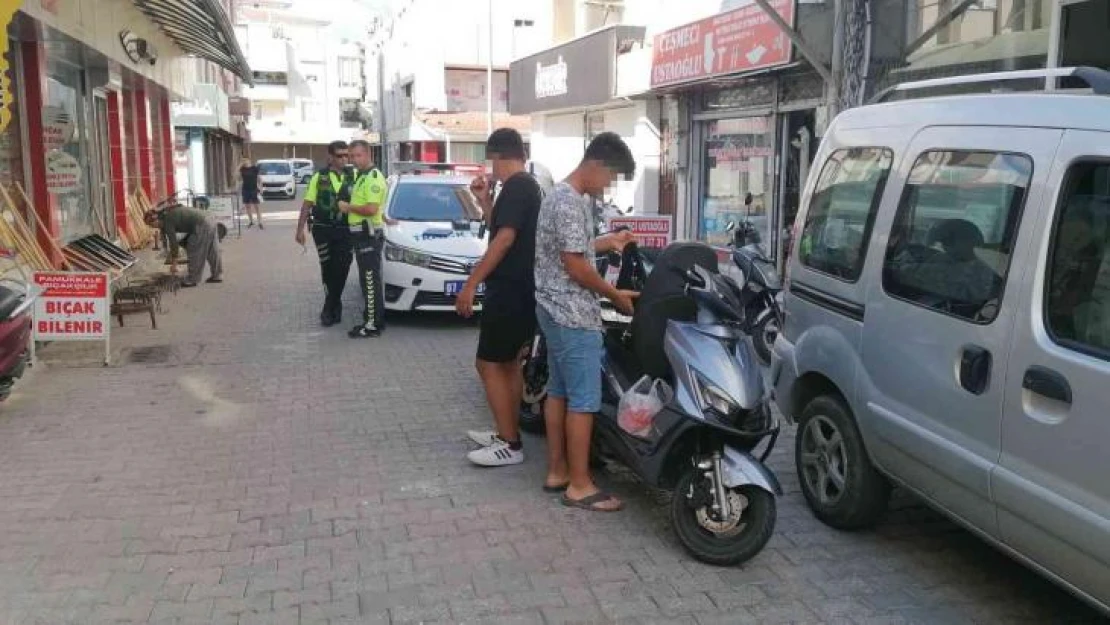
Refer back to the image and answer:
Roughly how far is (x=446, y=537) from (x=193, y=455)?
6.56ft

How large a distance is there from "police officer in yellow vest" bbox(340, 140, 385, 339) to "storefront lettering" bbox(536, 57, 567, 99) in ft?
35.5

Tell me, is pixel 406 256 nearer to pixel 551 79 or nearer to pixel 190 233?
pixel 190 233

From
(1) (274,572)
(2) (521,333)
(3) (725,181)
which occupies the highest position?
(3) (725,181)

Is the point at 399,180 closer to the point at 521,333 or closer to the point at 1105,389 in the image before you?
the point at 521,333

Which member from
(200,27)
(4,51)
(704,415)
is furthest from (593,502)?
(200,27)

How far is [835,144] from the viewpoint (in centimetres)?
471

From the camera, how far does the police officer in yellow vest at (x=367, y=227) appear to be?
8906mm

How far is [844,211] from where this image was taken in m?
4.50

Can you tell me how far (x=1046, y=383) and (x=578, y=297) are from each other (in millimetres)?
2075

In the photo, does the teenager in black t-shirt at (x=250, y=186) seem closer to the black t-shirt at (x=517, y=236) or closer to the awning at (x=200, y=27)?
the awning at (x=200, y=27)

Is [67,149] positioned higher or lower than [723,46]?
lower

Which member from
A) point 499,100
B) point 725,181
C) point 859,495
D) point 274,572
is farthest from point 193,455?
point 499,100

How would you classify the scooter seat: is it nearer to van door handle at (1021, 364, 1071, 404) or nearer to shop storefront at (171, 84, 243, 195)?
van door handle at (1021, 364, 1071, 404)

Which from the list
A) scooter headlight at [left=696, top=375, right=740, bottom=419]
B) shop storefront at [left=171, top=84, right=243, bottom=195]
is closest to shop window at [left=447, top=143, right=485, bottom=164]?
shop storefront at [left=171, top=84, right=243, bottom=195]
